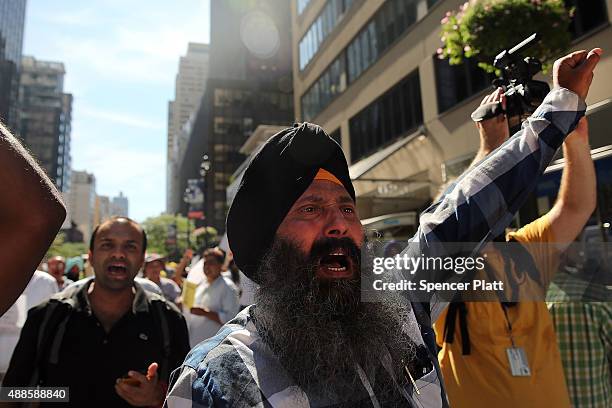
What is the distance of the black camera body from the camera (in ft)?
6.44

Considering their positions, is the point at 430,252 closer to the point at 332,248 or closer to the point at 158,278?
the point at 332,248

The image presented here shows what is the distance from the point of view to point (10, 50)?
102 meters

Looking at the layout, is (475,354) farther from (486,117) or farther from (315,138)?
(315,138)

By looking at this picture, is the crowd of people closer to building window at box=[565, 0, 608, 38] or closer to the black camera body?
the black camera body

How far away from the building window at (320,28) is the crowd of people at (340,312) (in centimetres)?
1951

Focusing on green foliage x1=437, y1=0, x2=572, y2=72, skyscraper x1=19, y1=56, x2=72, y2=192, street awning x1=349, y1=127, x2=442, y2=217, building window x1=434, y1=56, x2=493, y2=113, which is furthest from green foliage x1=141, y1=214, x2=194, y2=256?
green foliage x1=437, y1=0, x2=572, y2=72

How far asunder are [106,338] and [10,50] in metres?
124

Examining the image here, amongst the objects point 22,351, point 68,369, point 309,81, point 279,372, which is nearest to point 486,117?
point 279,372

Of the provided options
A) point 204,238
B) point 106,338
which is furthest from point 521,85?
point 204,238

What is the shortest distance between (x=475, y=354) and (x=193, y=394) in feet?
5.78

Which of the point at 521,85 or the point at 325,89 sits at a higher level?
the point at 325,89

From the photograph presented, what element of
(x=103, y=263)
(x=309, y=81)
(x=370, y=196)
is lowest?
(x=103, y=263)

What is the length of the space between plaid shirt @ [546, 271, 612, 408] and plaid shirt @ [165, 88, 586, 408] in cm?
127

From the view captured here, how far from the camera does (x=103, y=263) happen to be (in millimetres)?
3531
